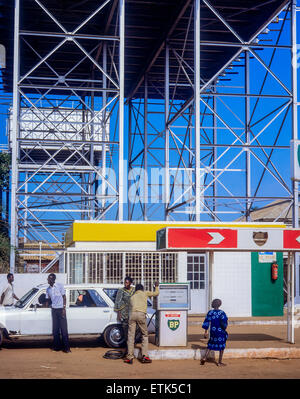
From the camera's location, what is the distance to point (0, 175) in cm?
2822

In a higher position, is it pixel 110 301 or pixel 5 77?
pixel 5 77

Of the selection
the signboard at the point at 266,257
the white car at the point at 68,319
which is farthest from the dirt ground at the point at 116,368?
the signboard at the point at 266,257

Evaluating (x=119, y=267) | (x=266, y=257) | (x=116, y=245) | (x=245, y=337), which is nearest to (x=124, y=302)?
(x=245, y=337)

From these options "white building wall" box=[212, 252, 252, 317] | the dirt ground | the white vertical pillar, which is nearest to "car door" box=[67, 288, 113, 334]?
the dirt ground

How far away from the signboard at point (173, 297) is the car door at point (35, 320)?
103 inches

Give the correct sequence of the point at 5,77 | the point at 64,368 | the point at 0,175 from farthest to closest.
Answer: the point at 5,77 < the point at 0,175 < the point at 64,368

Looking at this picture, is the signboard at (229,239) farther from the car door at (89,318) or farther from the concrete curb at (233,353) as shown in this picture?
the concrete curb at (233,353)

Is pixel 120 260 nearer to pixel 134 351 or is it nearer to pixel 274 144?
pixel 134 351

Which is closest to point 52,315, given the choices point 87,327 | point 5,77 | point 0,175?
point 87,327

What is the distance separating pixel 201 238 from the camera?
1468 centimetres

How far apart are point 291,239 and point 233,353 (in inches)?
114

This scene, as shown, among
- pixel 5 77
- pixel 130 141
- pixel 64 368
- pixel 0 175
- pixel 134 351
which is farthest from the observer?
pixel 130 141

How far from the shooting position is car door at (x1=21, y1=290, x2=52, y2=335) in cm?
1538

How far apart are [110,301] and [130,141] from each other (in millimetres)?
26958
